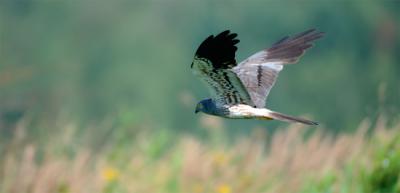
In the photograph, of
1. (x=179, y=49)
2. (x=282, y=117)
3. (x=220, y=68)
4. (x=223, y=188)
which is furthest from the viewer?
(x=179, y=49)

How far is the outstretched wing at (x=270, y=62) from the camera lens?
5594mm

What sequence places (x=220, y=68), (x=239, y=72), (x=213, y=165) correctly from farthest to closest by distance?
1. (x=213, y=165)
2. (x=239, y=72)
3. (x=220, y=68)

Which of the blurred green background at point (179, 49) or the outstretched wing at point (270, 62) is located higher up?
the outstretched wing at point (270, 62)

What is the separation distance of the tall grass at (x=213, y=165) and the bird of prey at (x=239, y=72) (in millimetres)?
754

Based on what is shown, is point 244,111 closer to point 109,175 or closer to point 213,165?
point 109,175

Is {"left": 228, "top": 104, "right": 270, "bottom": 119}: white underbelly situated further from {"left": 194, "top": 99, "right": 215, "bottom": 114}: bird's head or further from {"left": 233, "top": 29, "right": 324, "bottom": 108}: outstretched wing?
{"left": 233, "top": 29, "right": 324, "bottom": 108}: outstretched wing

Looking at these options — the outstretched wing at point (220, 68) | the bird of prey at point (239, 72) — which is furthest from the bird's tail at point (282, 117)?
the outstretched wing at point (220, 68)

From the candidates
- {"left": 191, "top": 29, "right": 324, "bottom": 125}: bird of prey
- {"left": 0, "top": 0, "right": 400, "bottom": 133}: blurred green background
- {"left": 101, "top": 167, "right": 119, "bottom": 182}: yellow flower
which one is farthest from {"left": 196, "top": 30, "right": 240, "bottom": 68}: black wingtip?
{"left": 0, "top": 0, "right": 400, "bottom": 133}: blurred green background

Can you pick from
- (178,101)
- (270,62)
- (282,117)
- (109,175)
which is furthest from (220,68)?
(178,101)

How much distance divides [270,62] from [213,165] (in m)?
1.16

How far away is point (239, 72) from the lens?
18.8 feet

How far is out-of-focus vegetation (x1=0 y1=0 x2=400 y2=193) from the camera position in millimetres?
5871

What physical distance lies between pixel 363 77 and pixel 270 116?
37.9 feet

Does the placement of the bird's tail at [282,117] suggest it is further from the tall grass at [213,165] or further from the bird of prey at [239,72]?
the tall grass at [213,165]
